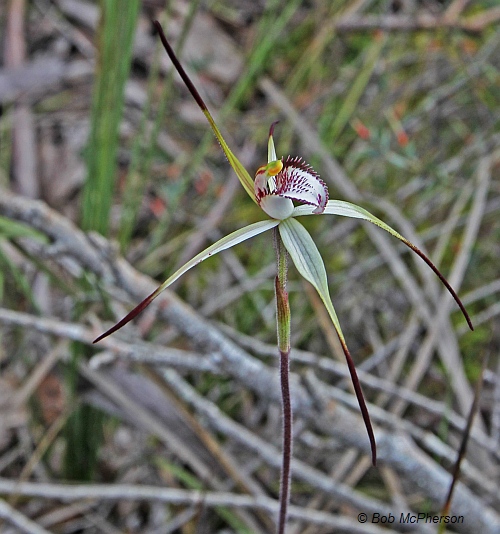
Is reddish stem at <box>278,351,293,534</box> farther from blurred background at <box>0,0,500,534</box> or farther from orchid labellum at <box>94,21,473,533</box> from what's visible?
blurred background at <box>0,0,500,534</box>

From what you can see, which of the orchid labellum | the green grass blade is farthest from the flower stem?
the green grass blade

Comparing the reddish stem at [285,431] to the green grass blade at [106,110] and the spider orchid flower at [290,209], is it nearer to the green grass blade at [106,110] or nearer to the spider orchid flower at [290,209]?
the spider orchid flower at [290,209]

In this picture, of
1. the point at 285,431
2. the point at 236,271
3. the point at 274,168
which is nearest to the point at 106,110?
the point at 236,271

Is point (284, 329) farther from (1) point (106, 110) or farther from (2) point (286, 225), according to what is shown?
(1) point (106, 110)

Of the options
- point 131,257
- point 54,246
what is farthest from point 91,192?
point 131,257

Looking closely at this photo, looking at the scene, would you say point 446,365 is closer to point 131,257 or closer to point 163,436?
point 163,436

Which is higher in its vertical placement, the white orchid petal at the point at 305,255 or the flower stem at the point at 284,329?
the white orchid petal at the point at 305,255

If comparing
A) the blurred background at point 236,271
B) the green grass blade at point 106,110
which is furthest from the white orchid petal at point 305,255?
the green grass blade at point 106,110

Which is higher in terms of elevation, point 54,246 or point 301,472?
point 54,246
